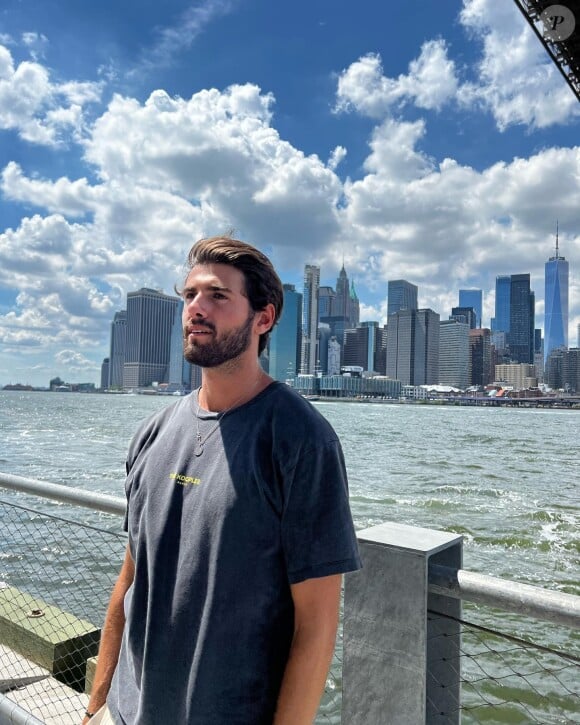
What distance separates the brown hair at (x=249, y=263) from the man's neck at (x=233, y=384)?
0.12 meters

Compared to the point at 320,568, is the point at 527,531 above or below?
below

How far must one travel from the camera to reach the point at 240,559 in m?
1.42

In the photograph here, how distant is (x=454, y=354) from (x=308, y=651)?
626 ft

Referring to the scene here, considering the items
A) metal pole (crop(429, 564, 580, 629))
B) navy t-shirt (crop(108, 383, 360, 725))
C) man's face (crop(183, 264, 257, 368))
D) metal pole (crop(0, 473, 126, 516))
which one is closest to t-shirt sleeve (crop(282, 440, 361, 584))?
navy t-shirt (crop(108, 383, 360, 725))


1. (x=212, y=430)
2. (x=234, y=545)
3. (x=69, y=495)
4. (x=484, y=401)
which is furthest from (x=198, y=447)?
(x=484, y=401)

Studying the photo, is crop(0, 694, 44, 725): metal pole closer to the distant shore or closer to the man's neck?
the man's neck

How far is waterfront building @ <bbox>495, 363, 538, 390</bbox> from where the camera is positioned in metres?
172

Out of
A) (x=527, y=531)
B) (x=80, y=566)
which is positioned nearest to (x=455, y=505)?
(x=527, y=531)

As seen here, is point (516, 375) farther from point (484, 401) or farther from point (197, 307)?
point (197, 307)

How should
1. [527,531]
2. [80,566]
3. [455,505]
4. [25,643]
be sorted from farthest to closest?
[455,505] < [527,531] < [80,566] < [25,643]

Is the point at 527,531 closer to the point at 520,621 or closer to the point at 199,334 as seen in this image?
the point at 520,621

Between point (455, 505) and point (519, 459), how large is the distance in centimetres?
1457

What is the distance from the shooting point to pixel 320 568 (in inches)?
53.9

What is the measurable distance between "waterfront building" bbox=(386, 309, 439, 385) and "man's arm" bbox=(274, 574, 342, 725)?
179361mm
